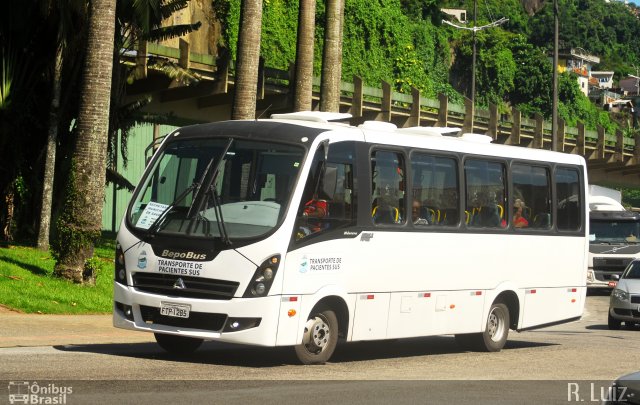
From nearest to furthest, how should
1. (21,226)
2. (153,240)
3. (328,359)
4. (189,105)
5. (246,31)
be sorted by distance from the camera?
(153,240), (328,359), (246,31), (21,226), (189,105)

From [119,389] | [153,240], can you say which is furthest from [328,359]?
[119,389]

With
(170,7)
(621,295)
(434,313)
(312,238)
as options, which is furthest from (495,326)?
(170,7)

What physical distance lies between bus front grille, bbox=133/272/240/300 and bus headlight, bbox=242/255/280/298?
0.17 meters

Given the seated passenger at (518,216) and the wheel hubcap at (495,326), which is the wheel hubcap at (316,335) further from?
the seated passenger at (518,216)

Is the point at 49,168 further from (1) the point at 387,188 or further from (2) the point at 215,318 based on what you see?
(2) the point at 215,318

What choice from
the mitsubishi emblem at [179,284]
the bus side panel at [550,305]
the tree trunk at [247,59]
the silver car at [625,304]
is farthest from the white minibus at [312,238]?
the tree trunk at [247,59]

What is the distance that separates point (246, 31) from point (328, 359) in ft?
41.5

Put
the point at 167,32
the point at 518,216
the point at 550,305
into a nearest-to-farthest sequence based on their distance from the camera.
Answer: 1. the point at 518,216
2. the point at 550,305
3. the point at 167,32

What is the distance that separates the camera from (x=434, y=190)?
16953 mm

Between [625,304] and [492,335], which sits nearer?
[492,335]

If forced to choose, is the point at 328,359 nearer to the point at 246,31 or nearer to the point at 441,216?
the point at 441,216

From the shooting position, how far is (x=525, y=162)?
19266 mm

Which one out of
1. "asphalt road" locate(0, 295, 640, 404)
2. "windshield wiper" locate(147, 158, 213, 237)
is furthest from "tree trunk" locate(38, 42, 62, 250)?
"windshield wiper" locate(147, 158, 213, 237)

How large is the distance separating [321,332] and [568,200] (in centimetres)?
706
